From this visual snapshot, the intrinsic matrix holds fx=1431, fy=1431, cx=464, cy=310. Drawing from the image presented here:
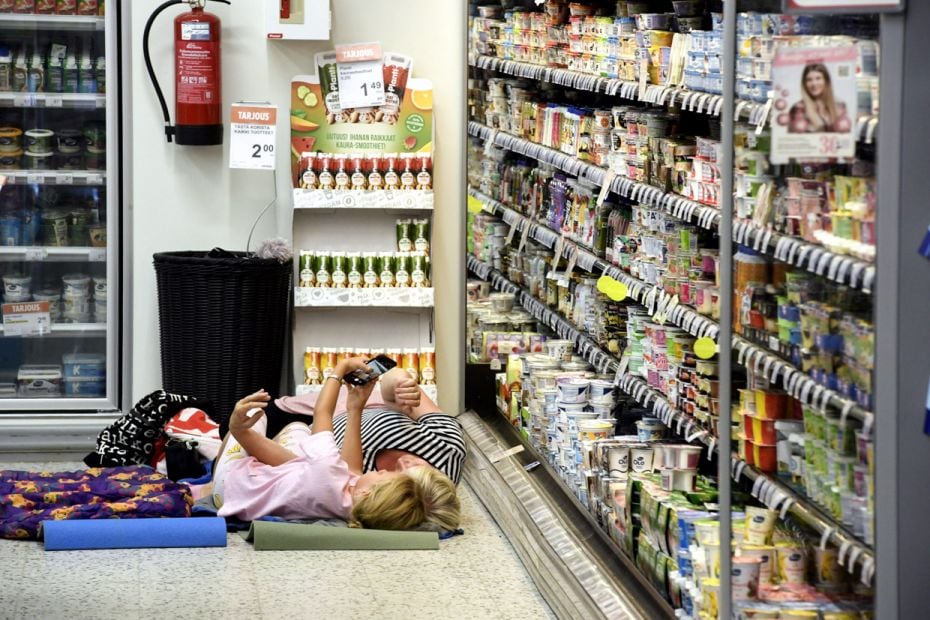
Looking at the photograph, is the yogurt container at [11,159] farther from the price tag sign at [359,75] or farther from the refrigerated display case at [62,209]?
the price tag sign at [359,75]

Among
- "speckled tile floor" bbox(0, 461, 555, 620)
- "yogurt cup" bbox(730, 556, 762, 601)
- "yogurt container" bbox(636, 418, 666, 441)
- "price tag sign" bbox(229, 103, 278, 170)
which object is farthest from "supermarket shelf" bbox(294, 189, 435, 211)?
"yogurt cup" bbox(730, 556, 762, 601)

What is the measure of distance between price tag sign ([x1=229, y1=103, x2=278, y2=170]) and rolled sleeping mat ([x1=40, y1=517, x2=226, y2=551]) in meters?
1.83

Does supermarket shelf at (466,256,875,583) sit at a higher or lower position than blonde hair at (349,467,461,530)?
higher

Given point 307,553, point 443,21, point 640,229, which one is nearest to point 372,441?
point 307,553

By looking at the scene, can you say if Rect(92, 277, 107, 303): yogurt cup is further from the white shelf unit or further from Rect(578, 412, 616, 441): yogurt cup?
Rect(578, 412, 616, 441): yogurt cup

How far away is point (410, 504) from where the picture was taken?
5.25 m

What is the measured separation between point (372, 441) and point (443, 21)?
2223mm

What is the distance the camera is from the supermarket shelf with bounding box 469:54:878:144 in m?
3.14

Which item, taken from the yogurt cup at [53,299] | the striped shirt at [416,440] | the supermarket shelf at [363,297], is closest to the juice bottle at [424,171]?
the supermarket shelf at [363,297]

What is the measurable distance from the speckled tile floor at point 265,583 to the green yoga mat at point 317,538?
0.03m

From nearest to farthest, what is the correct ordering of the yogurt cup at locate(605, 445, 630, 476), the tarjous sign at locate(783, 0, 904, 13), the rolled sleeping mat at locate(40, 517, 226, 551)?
the tarjous sign at locate(783, 0, 904, 13), the yogurt cup at locate(605, 445, 630, 476), the rolled sleeping mat at locate(40, 517, 226, 551)

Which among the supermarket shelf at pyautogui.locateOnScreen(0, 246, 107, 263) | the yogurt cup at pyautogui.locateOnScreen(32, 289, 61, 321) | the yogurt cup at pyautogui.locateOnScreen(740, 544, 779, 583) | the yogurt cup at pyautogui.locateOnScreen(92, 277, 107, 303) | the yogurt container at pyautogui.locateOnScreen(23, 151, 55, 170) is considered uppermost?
the yogurt container at pyautogui.locateOnScreen(23, 151, 55, 170)

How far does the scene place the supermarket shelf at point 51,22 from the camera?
6.68 metres

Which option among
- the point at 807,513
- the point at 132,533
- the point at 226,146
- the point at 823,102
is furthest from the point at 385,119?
the point at 823,102
